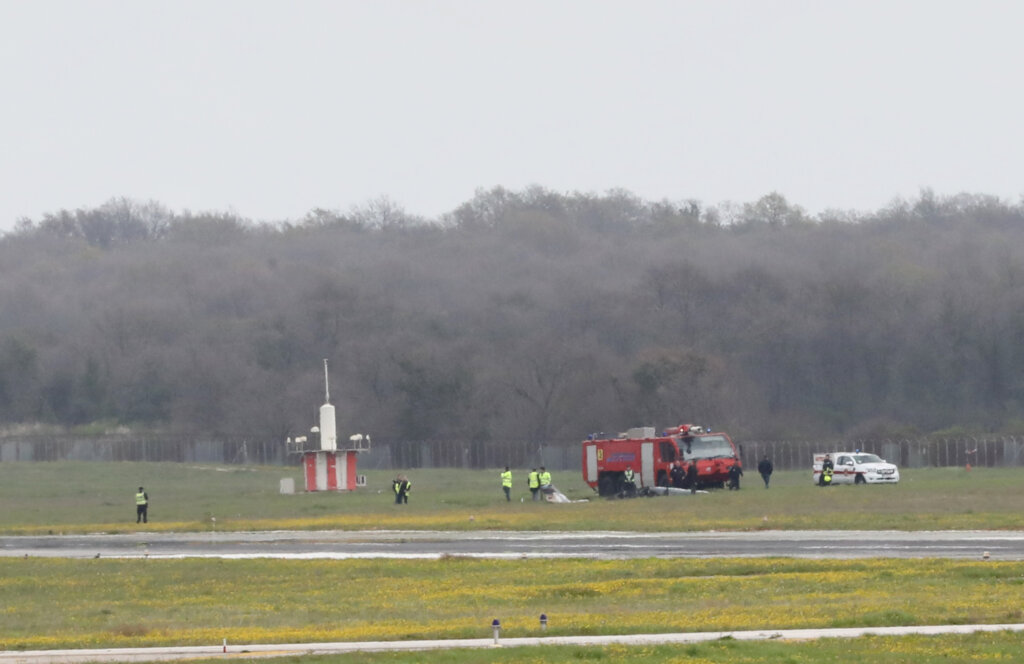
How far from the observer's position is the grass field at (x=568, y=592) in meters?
21.0

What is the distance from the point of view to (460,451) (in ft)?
343

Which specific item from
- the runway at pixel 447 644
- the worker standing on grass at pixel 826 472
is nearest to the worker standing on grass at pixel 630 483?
the worker standing on grass at pixel 826 472

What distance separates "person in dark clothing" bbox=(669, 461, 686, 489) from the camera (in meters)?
60.5

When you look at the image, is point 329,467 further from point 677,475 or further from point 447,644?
point 447,644

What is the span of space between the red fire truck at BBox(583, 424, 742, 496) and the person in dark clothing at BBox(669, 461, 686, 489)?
0.16 m

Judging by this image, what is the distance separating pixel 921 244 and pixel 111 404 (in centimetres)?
8043

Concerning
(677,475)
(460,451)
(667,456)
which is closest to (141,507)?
(667,456)

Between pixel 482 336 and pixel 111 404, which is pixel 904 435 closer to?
pixel 482 336

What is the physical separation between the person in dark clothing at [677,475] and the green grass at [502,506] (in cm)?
266

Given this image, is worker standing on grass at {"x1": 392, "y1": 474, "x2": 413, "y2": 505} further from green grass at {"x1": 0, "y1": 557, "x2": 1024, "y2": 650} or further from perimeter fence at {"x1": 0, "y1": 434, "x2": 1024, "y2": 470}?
perimeter fence at {"x1": 0, "y1": 434, "x2": 1024, "y2": 470}

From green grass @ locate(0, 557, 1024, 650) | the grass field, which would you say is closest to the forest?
the grass field

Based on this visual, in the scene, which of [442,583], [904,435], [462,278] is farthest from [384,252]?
[442,583]

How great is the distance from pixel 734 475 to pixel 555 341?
226ft

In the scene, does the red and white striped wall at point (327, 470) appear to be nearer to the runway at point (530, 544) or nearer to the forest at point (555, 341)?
the runway at point (530, 544)
